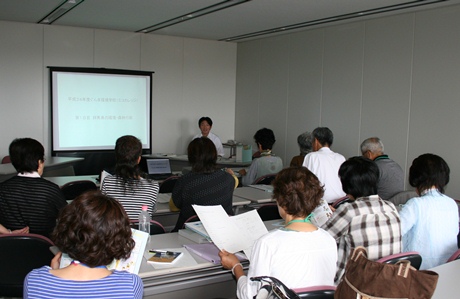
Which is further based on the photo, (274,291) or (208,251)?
(208,251)

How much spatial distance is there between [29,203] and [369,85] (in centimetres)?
551

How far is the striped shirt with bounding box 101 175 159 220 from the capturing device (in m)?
3.22

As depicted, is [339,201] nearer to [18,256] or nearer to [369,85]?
[18,256]

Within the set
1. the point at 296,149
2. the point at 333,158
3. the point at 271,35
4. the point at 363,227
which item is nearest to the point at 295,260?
the point at 363,227

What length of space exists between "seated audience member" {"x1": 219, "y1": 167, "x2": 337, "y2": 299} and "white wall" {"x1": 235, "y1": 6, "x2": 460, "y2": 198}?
4537mm

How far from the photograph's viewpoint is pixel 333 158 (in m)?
4.59

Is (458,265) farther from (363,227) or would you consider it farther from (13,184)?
(13,184)

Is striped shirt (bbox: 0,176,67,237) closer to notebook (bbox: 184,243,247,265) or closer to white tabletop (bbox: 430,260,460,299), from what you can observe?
notebook (bbox: 184,243,247,265)

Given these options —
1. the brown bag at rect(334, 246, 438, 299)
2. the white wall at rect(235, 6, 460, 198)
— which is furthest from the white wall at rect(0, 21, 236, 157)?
the brown bag at rect(334, 246, 438, 299)

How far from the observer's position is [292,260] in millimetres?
1962

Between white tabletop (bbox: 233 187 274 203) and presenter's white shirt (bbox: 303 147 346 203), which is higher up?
presenter's white shirt (bbox: 303 147 346 203)

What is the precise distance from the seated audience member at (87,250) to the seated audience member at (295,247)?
1.97 ft

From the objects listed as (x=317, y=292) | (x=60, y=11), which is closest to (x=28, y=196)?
(x=317, y=292)

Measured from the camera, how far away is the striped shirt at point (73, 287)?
155cm
